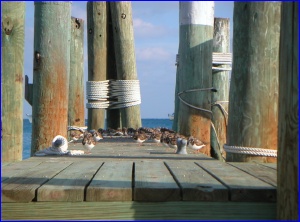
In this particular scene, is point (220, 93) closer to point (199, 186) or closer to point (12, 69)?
point (12, 69)

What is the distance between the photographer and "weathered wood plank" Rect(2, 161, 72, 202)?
3377 millimetres

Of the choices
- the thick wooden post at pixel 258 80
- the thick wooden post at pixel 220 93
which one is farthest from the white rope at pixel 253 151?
the thick wooden post at pixel 220 93

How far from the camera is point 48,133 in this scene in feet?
24.6

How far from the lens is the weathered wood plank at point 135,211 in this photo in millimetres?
3359

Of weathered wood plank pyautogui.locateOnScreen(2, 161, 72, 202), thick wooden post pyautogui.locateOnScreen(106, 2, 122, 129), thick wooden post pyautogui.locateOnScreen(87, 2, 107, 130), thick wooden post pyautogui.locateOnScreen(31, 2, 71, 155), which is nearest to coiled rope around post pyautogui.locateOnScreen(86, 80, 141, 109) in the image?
thick wooden post pyautogui.locateOnScreen(87, 2, 107, 130)

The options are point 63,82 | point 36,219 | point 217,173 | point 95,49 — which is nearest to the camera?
point 36,219

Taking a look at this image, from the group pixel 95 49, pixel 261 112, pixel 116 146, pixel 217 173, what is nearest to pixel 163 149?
pixel 116 146

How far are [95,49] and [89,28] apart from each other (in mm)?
464

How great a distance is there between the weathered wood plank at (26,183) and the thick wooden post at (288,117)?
4.18 feet

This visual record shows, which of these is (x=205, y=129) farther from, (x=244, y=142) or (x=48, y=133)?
(x=244, y=142)

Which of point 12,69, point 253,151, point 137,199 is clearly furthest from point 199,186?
Result: point 12,69

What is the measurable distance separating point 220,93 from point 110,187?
7186 mm

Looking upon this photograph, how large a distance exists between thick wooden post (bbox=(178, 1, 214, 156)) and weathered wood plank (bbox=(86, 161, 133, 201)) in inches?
158

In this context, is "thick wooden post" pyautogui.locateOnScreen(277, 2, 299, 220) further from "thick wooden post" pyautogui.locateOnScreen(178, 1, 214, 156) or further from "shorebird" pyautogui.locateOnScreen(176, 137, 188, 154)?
"thick wooden post" pyautogui.locateOnScreen(178, 1, 214, 156)
